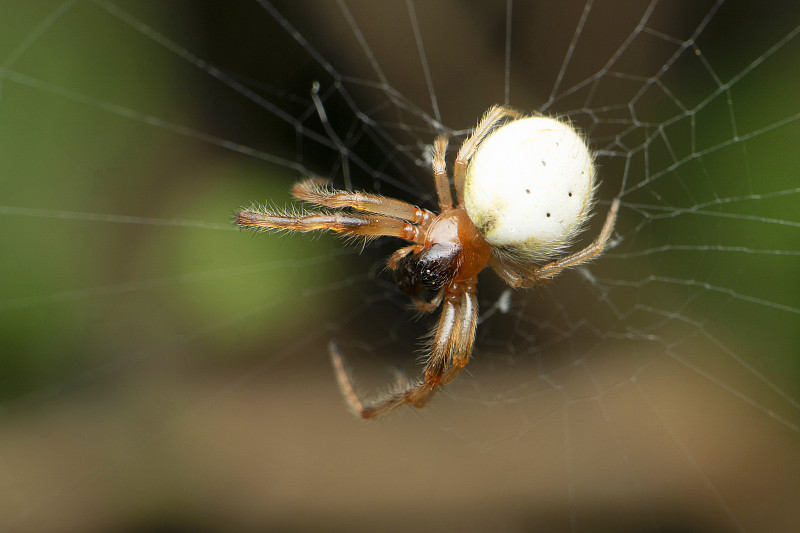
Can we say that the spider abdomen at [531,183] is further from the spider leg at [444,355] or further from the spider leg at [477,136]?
the spider leg at [444,355]

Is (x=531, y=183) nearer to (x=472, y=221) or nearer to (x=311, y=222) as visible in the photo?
(x=472, y=221)

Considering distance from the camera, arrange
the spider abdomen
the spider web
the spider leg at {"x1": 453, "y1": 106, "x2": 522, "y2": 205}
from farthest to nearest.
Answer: the spider web → the spider leg at {"x1": 453, "y1": 106, "x2": 522, "y2": 205} → the spider abdomen

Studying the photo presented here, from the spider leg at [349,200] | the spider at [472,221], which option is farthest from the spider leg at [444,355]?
the spider leg at [349,200]

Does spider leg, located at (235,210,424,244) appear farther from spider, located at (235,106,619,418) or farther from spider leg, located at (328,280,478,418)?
spider leg, located at (328,280,478,418)

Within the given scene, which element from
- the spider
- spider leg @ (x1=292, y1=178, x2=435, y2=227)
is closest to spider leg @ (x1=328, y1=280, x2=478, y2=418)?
the spider

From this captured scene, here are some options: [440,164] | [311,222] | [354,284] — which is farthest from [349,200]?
[354,284]

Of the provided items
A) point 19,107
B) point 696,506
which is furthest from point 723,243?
point 19,107

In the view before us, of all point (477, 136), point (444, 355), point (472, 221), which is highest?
point (477, 136)

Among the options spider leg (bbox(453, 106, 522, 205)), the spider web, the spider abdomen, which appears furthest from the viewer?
the spider web
